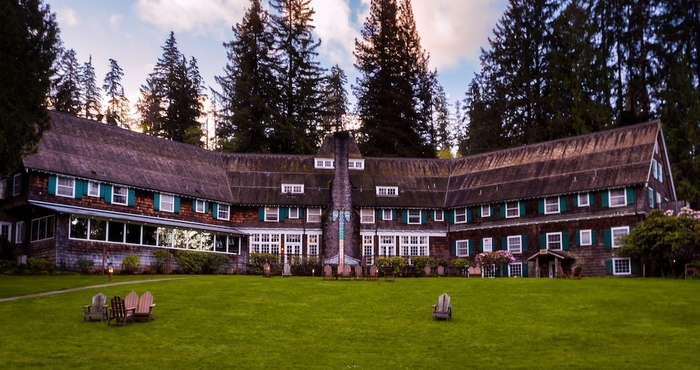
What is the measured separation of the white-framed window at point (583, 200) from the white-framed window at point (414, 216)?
12321 millimetres

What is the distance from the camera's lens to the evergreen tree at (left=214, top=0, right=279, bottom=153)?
241 feet

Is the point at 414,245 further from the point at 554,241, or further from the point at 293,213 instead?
the point at 554,241

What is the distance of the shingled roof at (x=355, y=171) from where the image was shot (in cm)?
4903

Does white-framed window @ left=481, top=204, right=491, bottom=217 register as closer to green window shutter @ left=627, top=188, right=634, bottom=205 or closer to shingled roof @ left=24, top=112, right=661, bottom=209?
shingled roof @ left=24, top=112, right=661, bottom=209

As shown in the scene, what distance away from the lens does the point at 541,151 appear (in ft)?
186

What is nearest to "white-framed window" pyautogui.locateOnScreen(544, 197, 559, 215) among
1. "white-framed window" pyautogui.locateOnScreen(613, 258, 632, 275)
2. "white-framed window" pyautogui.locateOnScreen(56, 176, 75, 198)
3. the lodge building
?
the lodge building

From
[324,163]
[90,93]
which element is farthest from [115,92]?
[324,163]

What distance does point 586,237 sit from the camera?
165ft

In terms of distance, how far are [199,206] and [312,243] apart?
8793mm

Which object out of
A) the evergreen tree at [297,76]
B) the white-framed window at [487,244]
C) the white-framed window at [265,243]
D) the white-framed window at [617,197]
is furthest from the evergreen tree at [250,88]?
the white-framed window at [617,197]

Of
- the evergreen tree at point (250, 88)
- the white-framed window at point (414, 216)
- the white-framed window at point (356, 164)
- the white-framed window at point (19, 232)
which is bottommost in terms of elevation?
the white-framed window at point (19, 232)

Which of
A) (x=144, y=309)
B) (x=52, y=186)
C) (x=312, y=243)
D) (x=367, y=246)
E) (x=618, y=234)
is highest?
(x=52, y=186)

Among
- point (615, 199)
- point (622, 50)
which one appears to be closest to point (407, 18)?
point (622, 50)

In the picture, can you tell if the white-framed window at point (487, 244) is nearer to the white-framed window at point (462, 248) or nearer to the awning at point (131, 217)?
the white-framed window at point (462, 248)
